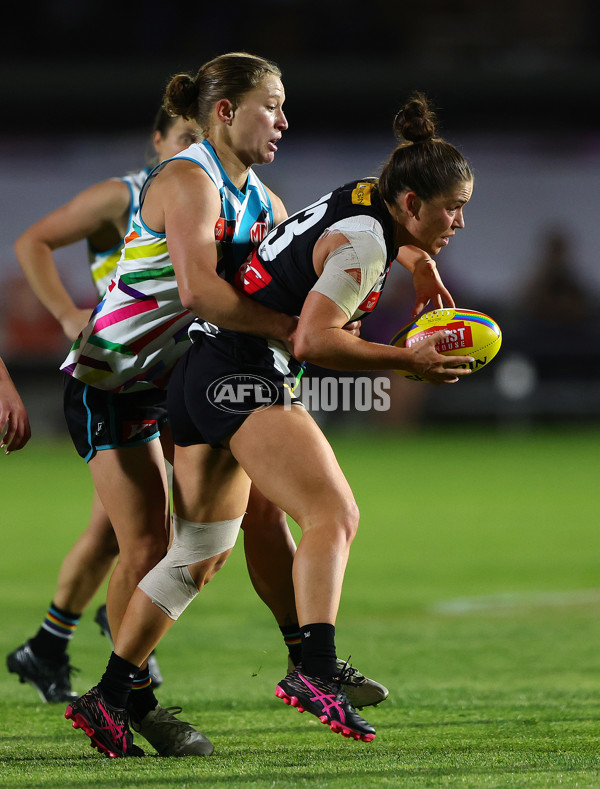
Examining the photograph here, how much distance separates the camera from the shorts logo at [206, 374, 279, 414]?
3.61 meters

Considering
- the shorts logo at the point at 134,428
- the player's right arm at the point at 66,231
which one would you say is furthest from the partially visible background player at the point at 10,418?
the player's right arm at the point at 66,231

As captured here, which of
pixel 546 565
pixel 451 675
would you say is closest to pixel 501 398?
pixel 546 565

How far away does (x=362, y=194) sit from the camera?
3.66 meters

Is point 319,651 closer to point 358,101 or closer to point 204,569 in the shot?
point 204,569

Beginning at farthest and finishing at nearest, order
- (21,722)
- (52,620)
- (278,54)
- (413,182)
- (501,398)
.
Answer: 1. (278,54)
2. (501,398)
3. (52,620)
4. (21,722)
5. (413,182)

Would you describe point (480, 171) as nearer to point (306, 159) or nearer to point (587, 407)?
point (306, 159)

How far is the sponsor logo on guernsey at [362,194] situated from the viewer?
11.9ft

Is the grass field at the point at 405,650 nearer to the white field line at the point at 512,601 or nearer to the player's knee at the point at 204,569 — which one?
the white field line at the point at 512,601

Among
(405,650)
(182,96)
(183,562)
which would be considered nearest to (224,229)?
(182,96)

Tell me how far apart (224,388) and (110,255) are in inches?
69.5

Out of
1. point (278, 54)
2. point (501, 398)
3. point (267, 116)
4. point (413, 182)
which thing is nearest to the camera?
point (413, 182)

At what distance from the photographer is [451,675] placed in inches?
199

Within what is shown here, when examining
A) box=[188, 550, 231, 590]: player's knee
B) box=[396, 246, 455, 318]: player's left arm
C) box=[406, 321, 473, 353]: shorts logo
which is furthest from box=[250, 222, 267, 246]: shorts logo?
box=[188, 550, 231, 590]: player's knee

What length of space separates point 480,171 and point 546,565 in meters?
12.2
